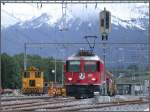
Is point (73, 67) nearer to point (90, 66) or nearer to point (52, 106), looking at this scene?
point (90, 66)

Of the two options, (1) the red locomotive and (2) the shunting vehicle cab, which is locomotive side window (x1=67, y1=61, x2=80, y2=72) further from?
(2) the shunting vehicle cab

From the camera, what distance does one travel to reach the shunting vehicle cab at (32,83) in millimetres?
47531

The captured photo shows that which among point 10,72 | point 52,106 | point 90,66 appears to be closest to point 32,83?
point 90,66

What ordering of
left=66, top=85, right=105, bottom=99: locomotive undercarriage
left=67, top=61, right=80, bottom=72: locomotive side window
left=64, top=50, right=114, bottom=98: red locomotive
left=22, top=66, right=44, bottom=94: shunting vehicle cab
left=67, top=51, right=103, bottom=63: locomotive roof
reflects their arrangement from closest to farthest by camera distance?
left=66, top=85, right=105, bottom=99: locomotive undercarriage, left=64, top=50, right=114, bottom=98: red locomotive, left=67, top=61, right=80, bottom=72: locomotive side window, left=67, top=51, right=103, bottom=63: locomotive roof, left=22, top=66, right=44, bottom=94: shunting vehicle cab

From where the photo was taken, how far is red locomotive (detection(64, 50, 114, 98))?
1252 inches

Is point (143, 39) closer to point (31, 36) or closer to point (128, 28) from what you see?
point (128, 28)

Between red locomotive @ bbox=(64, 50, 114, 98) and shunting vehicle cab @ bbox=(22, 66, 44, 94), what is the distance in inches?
586

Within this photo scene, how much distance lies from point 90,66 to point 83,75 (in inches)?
26.1

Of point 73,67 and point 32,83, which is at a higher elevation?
point 73,67

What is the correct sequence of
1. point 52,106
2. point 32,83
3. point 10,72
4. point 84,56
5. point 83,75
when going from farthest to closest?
point 10,72 → point 32,83 → point 84,56 → point 83,75 → point 52,106

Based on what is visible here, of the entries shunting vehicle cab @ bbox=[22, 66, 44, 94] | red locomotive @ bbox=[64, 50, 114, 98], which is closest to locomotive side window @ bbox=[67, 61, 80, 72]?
red locomotive @ bbox=[64, 50, 114, 98]

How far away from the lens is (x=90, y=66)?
Result: 3269 centimetres

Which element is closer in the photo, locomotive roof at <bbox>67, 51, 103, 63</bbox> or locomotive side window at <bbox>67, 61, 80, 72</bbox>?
locomotive side window at <bbox>67, 61, 80, 72</bbox>

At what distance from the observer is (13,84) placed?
2840 inches
